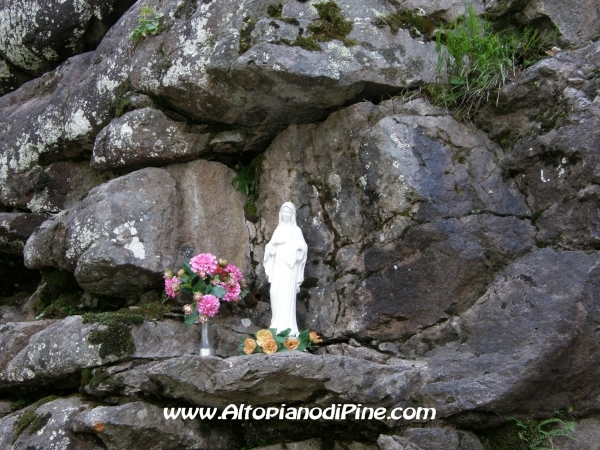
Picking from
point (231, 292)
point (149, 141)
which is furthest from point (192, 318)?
point (149, 141)

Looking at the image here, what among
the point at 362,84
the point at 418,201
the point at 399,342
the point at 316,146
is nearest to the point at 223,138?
→ the point at 316,146

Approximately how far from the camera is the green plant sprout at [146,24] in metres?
6.98

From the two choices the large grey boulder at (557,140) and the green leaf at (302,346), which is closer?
the large grey boulder at (557,140)

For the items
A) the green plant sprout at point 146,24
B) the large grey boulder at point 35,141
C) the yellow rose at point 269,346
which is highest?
the green plant sprout at point 146,24

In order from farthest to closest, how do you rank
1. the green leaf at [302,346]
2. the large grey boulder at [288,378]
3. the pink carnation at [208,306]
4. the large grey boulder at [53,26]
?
1. the large grey boulder at [53,26]
2. the pink carnation at [208,306]
3. the green leaf at [302,346]
4. the large grey boulder at [288,378]

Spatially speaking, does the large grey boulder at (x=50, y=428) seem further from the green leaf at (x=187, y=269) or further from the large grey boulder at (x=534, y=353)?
the large grey boulder at (x=534, y=353)

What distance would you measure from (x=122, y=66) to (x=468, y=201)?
138 inches

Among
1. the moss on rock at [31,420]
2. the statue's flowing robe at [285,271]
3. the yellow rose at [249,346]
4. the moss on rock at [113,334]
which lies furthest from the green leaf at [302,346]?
the moss on rock at [31,420]

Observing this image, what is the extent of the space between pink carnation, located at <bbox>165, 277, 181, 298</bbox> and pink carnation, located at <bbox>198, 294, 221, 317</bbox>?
0.26 meters

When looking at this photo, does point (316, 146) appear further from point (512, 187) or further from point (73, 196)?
point (73, 196)

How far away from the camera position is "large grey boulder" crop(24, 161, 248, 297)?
6.38m

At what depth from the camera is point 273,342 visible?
570cm

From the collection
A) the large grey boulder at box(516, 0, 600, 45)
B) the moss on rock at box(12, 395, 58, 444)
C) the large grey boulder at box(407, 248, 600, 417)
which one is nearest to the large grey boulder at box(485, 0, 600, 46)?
the large grey boulder at box(516, 0, 600, 45)

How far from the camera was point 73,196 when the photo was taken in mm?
7617
